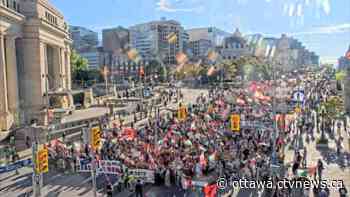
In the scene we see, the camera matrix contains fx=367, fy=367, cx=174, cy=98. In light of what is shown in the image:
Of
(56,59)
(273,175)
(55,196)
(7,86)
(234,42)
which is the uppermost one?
(234,42)

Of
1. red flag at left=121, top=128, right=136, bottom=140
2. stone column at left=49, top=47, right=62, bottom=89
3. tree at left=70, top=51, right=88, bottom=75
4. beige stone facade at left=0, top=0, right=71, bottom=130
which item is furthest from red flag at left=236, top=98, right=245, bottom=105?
tree at left=70, top=51, right=88, bottom=75

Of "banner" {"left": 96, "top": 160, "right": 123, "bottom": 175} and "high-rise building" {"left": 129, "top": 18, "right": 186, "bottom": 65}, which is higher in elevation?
"high-rise building" {"left": 129, "top": 18, "right": 186, "bottom": 65}

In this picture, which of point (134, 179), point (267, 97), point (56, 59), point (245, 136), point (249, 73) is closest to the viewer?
point (134, 179)

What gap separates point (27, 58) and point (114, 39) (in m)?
153

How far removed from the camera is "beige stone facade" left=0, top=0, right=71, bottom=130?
38656 mm

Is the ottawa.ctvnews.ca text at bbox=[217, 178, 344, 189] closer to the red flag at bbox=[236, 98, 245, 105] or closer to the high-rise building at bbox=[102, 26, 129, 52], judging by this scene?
the red flag at bbox=[236, 98, 245, 105]

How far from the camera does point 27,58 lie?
1829 inches

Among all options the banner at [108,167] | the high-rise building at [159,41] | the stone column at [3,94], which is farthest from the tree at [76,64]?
the banner at [108,167]

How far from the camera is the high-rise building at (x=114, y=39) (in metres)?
196

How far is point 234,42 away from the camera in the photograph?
566 ft

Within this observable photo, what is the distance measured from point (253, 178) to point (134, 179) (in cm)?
596

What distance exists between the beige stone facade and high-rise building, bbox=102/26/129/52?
448 ft

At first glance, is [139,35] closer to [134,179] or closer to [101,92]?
[101,92]

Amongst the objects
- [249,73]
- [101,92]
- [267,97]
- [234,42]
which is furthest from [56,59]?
[234,42]
